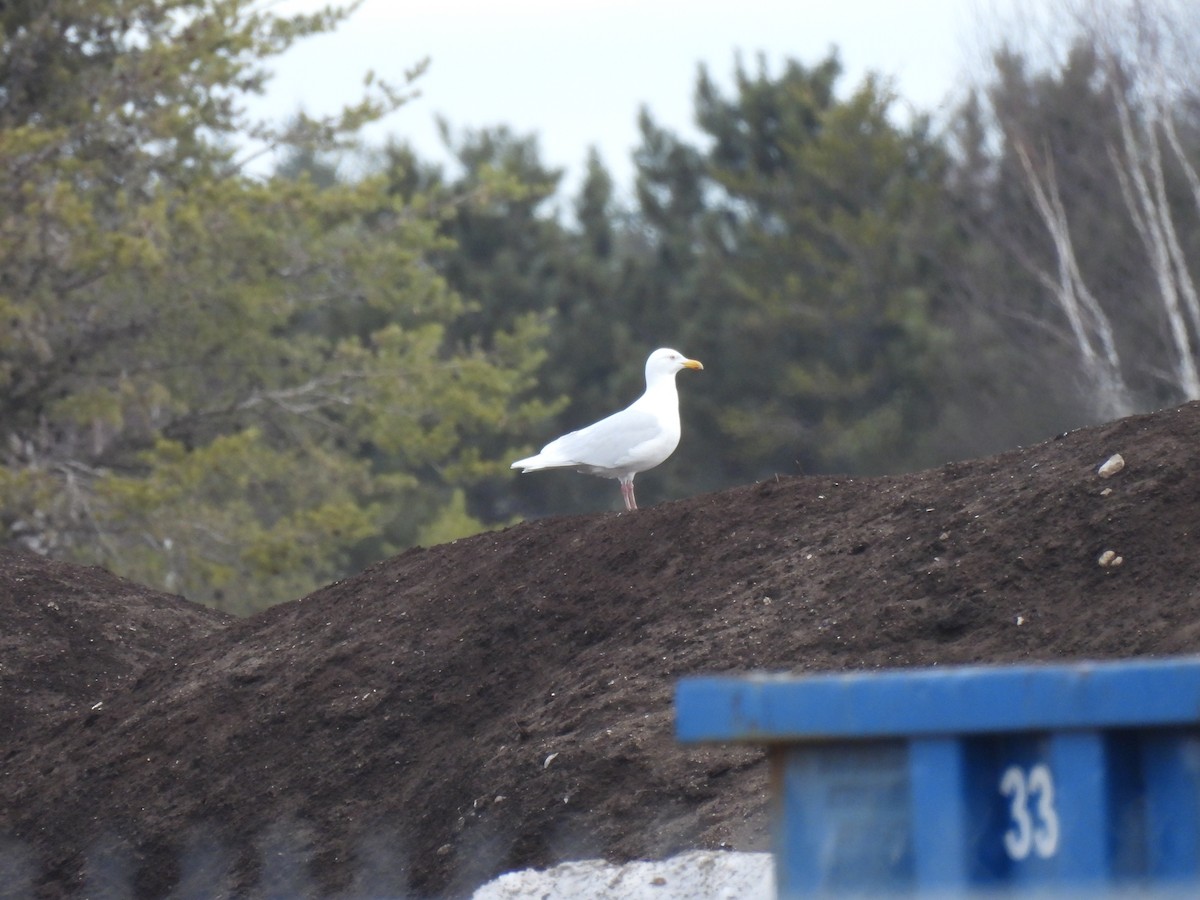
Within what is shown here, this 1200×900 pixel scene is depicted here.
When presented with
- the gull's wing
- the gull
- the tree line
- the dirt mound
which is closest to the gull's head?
the gull

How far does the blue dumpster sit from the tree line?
47.9 ft

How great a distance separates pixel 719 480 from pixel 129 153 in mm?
13505

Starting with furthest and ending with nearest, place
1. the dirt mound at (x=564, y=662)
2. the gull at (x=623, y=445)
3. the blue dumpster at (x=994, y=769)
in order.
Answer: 1. the gull at (x=623, y=445)
2. the dirt mound at (x=564, y=662)
3. the blue dumpster at (x=994, y=769)

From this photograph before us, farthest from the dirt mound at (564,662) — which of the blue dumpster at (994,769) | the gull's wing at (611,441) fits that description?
the blue dumpster at (994,769)

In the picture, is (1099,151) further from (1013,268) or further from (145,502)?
(145,502)

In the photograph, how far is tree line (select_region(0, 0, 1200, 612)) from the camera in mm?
17688

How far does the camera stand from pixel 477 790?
225 inches

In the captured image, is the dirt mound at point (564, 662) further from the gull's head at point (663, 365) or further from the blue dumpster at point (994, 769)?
the gull's head at point (663, 365)

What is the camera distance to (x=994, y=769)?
2.36 meters

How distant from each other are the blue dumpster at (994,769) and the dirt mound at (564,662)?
2.35 metres

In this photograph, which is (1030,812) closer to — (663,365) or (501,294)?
(663,365)

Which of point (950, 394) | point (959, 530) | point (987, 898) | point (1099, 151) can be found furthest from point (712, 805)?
point (1099, 151)

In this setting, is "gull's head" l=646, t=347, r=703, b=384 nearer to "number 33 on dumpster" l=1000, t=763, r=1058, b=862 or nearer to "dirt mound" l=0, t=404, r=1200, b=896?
"dirt mound" l=0, t=404, r=1200, b=896

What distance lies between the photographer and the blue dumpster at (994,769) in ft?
7.29
